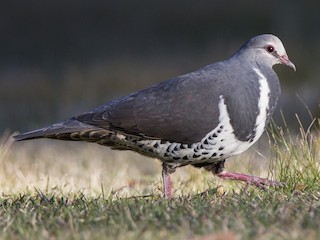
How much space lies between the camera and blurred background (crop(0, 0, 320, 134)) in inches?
507

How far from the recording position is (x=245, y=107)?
629 centimetres

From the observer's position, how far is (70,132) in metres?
6.54

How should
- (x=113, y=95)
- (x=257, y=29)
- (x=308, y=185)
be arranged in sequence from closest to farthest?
(x=308, y=185)
(x=113, y=95)
(x=257, y=29)

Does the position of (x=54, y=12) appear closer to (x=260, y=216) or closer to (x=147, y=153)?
(x=147, y=153)

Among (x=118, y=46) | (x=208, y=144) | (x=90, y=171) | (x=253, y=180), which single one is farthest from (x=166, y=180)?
(x=118, y=46)

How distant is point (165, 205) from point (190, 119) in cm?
126

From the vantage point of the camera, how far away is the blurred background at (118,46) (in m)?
12.9

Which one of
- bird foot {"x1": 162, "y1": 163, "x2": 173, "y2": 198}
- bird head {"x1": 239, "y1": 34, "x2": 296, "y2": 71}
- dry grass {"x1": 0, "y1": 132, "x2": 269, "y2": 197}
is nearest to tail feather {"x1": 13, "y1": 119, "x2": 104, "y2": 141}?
dry grass {"x1": 0, "y1": 132, "x2": 269, "y2": 197}

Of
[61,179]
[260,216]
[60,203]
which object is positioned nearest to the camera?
[260,216]

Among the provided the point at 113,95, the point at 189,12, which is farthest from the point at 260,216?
the point at 189,12

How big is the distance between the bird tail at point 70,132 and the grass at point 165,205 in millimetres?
423

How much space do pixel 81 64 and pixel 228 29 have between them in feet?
8.01

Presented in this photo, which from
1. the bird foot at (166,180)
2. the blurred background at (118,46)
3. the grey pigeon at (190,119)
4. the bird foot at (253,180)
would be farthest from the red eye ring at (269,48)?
the blurred background at (118,46)

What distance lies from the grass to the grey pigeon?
326 mm
